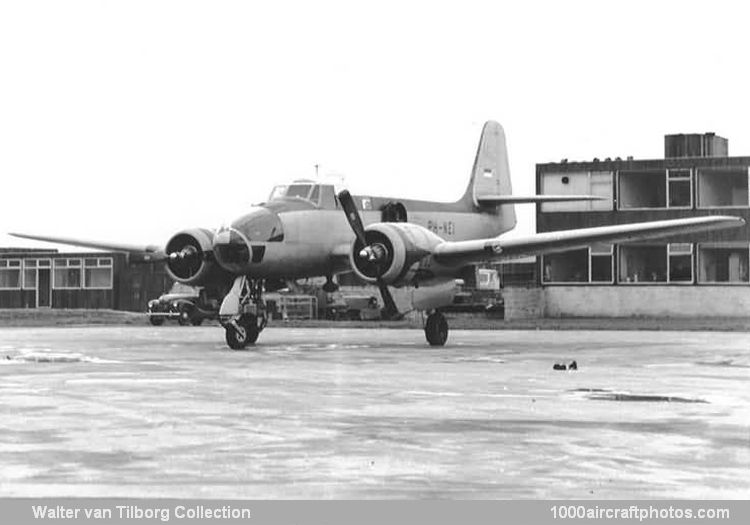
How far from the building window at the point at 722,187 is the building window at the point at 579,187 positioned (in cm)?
421

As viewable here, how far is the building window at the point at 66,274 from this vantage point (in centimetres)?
7119

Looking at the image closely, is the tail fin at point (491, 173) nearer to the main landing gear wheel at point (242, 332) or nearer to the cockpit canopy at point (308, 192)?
the cockpit canopy at point (308, 192)

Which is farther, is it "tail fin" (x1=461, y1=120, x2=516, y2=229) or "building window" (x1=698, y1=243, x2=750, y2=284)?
"building window" (x1=698, y1=243, x2=750, y2=284)

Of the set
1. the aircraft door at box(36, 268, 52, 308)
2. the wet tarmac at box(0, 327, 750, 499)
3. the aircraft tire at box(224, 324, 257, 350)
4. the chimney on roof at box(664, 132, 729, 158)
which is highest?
the chimney on roof at box(664, 132, 729, 158)

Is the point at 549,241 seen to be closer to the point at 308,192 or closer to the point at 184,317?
the point at 308,192

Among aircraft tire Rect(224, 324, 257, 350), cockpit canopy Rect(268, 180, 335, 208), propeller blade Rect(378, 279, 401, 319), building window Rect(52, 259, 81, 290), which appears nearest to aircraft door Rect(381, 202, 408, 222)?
cockpit canopy Rect(268, 180, 335, 208)

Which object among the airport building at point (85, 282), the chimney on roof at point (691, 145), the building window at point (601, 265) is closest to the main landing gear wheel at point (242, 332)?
the building window at point (601, 265)

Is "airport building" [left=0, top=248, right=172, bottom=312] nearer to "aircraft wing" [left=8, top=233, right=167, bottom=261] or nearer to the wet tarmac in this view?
"aircraft wing" [left=8, top=233, right=167, bottom=261]

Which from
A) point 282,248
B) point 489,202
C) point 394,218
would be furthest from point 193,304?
point 282,248

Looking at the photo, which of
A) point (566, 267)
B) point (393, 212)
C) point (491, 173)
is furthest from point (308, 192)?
point (566, 267)

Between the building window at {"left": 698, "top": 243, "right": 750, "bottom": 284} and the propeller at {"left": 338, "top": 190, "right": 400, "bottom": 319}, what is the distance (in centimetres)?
3069

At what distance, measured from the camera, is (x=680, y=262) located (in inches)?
2217

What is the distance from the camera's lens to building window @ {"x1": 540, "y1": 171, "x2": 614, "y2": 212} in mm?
57438

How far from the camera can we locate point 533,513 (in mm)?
7500
